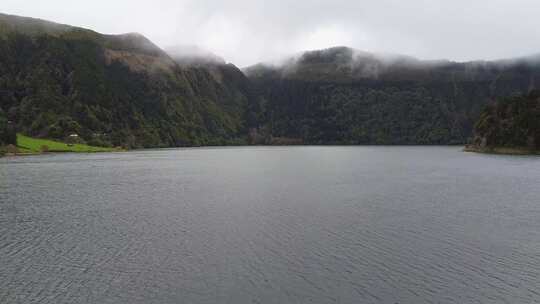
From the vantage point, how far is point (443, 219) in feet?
183

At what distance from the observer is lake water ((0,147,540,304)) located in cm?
3039

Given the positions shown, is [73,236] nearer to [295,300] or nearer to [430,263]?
[295,300]

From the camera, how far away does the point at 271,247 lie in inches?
1660

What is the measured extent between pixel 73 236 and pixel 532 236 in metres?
48.4

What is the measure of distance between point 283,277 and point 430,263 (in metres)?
12.7

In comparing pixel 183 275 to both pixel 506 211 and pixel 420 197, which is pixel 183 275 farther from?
pixel 420 197

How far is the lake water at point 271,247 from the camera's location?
99.7ft

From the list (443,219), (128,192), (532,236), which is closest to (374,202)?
(443,219)

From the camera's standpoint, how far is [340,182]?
3986 inches

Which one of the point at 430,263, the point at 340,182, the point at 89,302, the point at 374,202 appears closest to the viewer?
the point at 89,302

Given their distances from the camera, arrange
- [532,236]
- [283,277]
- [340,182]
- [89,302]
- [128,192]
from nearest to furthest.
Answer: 1. [89,302]
2. [283,277]
3. [532,236]
4. [128,192]
5. [340,182]

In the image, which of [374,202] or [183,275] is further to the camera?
[374,202]

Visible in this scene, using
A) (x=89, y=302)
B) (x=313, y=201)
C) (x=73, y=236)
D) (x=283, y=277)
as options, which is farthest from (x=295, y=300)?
(x=313, y=201)

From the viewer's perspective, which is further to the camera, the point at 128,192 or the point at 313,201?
the point at 128,192
